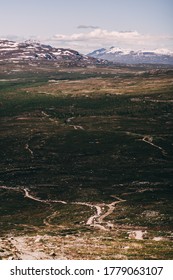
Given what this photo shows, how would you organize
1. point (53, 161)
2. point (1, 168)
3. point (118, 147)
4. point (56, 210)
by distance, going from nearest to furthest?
1. point (56, 210)
2. point (1, 168)
3. point (53, 161)
4. point (118, 147)

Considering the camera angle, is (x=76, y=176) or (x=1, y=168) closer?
(x=76, y=176)

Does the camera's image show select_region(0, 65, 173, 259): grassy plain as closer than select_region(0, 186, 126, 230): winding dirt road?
Yes

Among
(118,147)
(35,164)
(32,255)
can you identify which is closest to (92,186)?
(35,164)

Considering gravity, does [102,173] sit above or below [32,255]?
below

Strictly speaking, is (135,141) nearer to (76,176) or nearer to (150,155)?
(150,155)

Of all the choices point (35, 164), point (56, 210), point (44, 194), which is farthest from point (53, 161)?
point (56, 210)

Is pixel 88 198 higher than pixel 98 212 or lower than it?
lower

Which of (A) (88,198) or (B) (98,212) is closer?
(B) (98,212)

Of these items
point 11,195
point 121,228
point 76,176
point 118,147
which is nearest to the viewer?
point 121,228

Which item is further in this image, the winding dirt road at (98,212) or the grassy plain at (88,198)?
the winding dirt road at (98,212)
